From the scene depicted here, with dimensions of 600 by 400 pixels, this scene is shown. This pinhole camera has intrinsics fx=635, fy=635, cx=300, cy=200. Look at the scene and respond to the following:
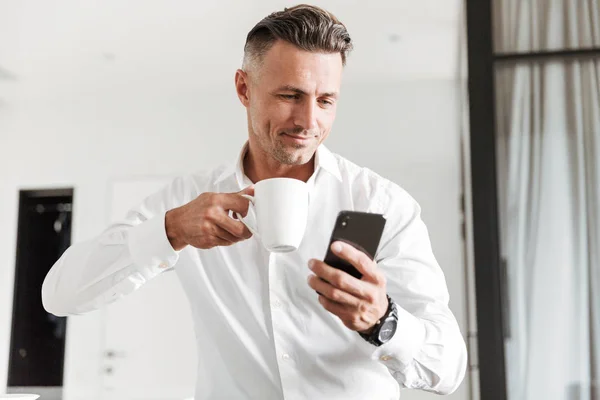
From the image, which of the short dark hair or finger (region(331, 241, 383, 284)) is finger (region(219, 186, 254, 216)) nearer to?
finger (region(331, 241, 383, 284))

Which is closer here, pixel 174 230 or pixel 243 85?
pixel 174 230

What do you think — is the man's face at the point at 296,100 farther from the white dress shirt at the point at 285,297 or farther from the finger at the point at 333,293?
the finger at the point at 333,293

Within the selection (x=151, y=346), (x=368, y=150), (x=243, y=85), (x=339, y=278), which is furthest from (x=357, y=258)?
(x=151, y=346)

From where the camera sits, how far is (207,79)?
171 inches

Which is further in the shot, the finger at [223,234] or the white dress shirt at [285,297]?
the white dress shirt at [285,297]

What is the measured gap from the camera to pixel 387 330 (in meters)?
0.89

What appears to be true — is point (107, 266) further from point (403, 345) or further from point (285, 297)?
point (403, 345)

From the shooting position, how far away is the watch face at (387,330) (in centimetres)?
88

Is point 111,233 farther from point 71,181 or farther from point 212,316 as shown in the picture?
point 71,181

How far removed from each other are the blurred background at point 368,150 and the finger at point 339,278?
1.29 m

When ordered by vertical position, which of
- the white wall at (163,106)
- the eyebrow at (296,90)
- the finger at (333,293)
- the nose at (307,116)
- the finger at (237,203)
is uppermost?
the white wall at (163,106)

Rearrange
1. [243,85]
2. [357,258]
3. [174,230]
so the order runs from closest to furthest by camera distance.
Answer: [357,258], [174,230], [243,85]

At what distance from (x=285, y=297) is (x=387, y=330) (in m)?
0.32

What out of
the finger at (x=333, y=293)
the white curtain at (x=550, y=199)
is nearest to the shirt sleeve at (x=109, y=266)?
the finger at (x=333, y=293)
